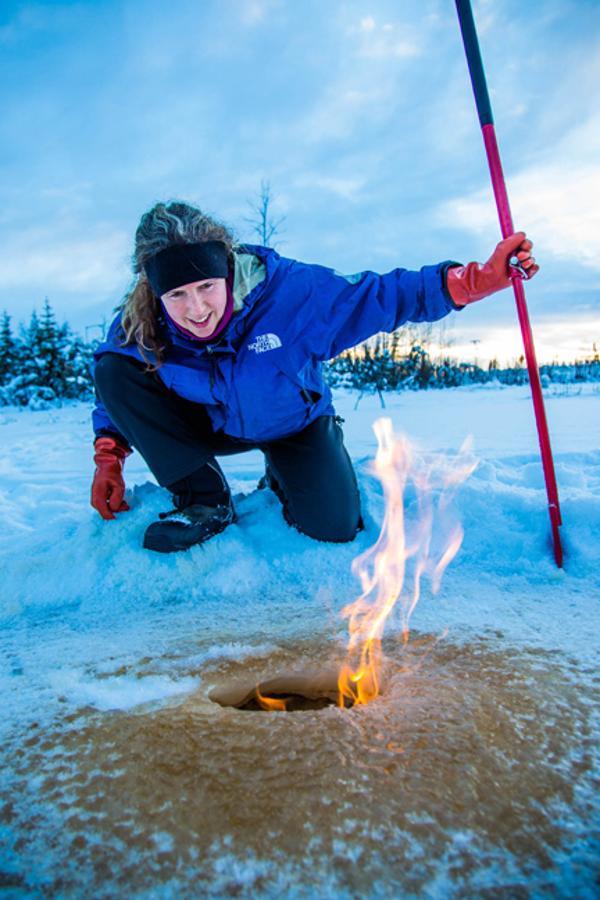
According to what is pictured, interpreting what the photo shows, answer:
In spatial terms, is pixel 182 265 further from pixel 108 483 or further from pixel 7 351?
pixel 7 351

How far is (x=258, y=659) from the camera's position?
136 centimetres

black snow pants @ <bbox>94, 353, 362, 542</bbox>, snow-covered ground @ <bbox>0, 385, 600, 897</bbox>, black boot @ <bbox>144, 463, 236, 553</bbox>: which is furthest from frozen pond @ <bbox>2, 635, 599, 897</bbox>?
black snow pants @ <bbox>94, 353, 362, 542</bbox>

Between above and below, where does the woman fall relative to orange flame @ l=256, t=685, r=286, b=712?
above

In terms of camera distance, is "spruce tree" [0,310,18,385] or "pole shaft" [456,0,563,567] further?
"spruce tree" [0,310,18,385]

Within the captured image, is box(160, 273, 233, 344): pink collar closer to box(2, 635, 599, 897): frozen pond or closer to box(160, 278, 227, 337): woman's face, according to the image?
box(160, 278, 227, 337): woman's face

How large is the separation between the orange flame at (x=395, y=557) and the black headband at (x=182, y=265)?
115 centimetres

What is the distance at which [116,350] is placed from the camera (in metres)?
2.15

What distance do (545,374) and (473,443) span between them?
1429 cm

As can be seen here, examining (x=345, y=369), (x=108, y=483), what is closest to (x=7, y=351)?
(x=345, y=369)

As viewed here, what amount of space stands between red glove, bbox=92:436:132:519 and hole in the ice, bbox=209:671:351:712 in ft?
3.72

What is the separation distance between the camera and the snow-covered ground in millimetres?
730

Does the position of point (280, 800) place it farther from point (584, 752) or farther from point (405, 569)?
point (405, 569)

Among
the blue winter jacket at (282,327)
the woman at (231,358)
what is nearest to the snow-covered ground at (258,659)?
the woman at (231,358)

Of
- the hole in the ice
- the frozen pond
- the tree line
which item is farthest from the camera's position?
the tree line
